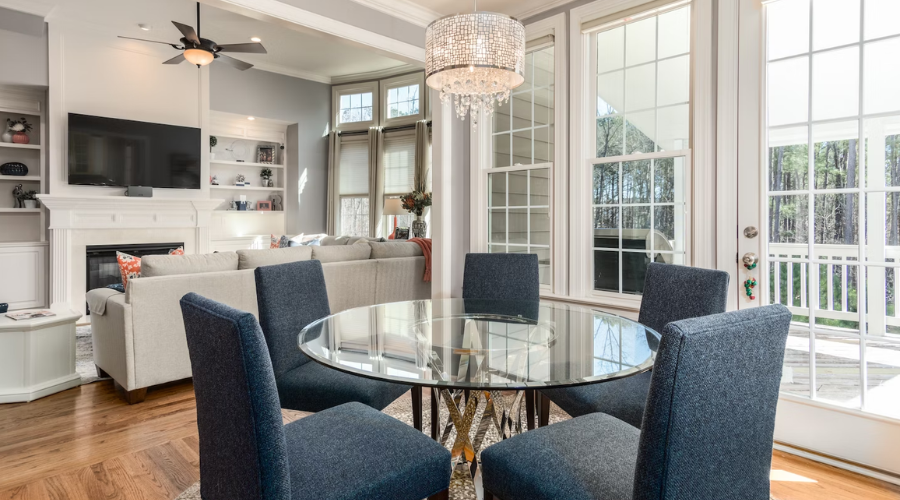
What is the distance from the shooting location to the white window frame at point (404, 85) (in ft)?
22.6

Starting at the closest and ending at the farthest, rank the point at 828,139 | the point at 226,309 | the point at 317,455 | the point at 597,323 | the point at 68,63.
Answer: the point at 226,309 → the point at 317,455 → the point at 597,323 → the point at 828,139 → the point at 68,63

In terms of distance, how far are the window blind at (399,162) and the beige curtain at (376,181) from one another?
8 centimetres

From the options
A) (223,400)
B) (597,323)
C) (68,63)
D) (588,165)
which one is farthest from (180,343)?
(68,63)

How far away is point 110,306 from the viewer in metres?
3.08

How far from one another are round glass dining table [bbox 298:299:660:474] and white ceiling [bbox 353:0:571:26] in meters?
2.20

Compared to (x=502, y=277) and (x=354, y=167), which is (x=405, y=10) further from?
(x=354, y=167)

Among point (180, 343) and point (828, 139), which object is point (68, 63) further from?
point (828, 139)

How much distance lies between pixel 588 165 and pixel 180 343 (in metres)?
2.88

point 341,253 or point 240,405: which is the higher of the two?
point 341,253

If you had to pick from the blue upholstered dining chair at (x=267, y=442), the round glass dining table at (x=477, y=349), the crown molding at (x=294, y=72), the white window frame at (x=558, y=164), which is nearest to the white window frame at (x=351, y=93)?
the crown molding at (x=294, y=72)

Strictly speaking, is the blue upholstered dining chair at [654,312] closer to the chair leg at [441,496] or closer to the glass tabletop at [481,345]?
the glass tabletop at [481,345]

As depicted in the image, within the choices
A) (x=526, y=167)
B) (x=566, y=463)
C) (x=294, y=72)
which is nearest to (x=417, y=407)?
(x=566, y=463)

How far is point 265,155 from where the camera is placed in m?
7.55

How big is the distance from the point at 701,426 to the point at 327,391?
1398 mm
